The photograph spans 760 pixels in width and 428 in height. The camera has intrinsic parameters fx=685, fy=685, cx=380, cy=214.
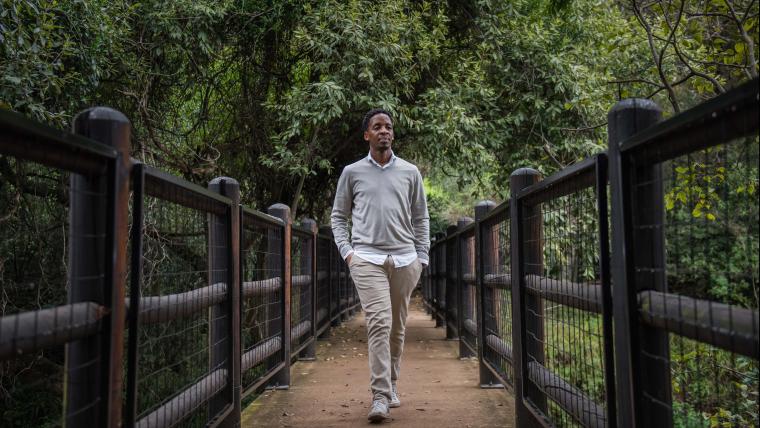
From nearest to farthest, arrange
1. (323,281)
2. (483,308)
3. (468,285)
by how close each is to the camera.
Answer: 1. (483,308)
2. (468,285)
3. (323,281)

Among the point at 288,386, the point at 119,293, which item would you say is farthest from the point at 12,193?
the point at 119,293

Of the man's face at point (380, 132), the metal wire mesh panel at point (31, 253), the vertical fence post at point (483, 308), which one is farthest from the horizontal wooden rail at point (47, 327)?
the metal wire mesh panel at point (31, 253)

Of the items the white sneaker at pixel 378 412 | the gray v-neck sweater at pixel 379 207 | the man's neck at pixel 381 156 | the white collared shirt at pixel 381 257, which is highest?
the man's neck at pixel 381 156

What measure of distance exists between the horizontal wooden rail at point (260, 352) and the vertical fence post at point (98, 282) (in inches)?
73.8

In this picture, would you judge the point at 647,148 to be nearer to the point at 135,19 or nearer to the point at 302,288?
the point at 302,288

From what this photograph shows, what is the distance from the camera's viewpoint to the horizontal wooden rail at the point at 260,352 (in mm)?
4047

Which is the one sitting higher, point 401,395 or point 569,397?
point 569,397

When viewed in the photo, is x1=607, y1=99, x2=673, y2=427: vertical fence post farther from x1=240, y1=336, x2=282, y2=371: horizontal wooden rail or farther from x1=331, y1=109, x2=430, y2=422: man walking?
x1=240, y1=336, x2=282, y2=371: horizontal wooden rail

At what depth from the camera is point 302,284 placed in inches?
255

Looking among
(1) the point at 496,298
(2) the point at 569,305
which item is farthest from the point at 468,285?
(2) the point at 569,305

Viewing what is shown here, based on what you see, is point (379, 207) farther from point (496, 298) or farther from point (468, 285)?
point (468, 285)

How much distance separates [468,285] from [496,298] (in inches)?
78.0

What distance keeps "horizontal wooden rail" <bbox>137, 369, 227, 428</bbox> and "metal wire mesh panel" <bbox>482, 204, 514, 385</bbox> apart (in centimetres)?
185

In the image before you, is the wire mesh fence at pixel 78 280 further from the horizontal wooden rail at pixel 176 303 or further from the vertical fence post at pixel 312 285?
the vertical fence post at pixel 312 285
